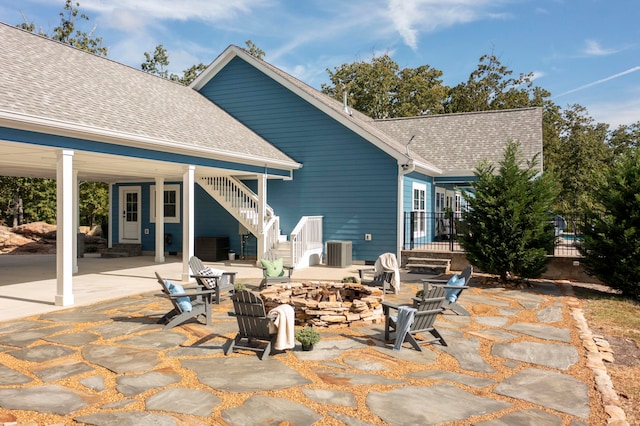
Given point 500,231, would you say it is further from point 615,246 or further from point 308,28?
point 308,28

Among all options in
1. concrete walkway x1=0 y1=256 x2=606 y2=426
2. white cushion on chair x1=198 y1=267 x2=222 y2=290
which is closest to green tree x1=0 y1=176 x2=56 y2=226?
white cushion on chair x1=198 y1=267 x2=222 y2=290

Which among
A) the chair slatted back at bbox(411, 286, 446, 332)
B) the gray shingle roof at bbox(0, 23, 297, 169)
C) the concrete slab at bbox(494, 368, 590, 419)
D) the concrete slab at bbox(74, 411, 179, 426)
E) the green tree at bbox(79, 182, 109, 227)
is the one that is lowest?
the concrete slab at bbox(494, 368, 590, 419)

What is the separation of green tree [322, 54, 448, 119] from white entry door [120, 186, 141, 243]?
2191 centimetres

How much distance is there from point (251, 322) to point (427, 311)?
7.74 feet

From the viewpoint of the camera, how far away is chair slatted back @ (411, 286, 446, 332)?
20.2 feet

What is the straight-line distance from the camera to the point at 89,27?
33.7 m

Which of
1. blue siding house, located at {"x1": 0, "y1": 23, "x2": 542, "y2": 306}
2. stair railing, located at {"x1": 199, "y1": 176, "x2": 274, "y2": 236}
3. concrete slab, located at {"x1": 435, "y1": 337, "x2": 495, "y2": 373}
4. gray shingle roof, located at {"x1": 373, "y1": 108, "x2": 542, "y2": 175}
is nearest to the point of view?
concrete slab, located at {"x1": 435, "y1": 337, "x2": 495, "y2": 373}

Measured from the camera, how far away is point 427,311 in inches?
245

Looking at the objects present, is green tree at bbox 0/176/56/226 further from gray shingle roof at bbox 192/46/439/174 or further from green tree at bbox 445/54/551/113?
green tree at bbox 445/54/551/113

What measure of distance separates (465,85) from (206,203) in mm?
30921

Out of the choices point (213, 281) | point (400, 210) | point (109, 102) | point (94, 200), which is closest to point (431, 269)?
point (400, 210)

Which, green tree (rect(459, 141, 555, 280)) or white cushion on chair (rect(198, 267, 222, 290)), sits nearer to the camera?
white cushion on chair (rect(198, 267, 222, 290))

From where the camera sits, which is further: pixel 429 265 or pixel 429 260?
pixel 429 260

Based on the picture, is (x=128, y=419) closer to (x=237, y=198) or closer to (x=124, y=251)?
(x=237, y=198)
